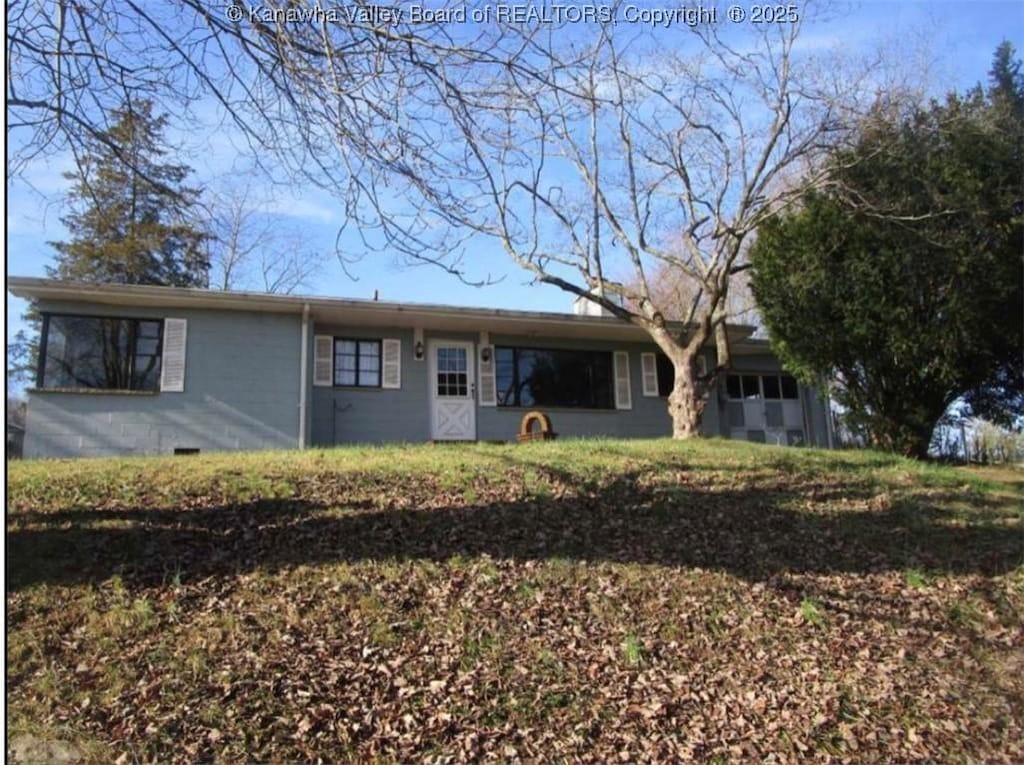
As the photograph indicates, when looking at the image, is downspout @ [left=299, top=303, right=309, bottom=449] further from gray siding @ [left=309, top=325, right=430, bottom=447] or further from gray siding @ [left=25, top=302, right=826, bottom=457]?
gray siding @ [left=309, top=325, right=430, bottom=447]

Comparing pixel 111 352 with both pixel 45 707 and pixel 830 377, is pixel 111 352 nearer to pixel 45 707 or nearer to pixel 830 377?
pixel 45 707

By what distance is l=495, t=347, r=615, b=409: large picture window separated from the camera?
15250 mm

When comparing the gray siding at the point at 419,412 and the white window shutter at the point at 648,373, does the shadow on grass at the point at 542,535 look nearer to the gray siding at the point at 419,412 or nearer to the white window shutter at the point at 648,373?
the gray siding at the point at 419,412

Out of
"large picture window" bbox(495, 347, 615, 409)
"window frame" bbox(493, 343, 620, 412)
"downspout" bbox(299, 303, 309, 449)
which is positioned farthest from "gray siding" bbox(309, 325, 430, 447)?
"large picture window" bbox(495, 347, 615, 409)

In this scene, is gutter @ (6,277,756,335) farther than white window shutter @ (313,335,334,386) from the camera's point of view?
No

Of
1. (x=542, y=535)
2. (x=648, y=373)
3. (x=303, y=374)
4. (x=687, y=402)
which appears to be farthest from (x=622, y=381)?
(x=542, y=535)

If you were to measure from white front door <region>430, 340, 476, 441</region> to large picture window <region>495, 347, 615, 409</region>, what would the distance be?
25.6 inches

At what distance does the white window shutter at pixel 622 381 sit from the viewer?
51.9ft

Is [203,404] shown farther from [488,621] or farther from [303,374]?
[488,621]

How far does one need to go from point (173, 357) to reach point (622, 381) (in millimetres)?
8812

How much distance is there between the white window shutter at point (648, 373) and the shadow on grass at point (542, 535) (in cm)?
783

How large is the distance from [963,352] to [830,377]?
7.44 ft

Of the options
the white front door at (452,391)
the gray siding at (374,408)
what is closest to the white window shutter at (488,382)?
the white front door at (452,391)

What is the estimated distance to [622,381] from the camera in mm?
15898
